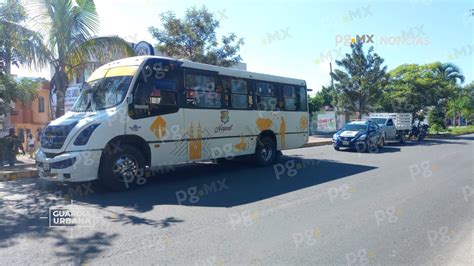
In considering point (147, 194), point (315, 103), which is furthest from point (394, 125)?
point (147, 194)

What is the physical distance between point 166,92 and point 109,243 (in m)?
4.84

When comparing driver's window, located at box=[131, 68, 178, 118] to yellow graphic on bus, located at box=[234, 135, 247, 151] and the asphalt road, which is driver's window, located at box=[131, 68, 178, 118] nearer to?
the asphalt road

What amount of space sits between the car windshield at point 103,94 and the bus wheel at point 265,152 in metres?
5.09

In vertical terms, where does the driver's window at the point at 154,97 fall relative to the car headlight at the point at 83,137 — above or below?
above

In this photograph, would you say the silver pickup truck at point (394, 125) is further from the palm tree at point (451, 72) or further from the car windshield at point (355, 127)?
the palm tree at point (451, 72)

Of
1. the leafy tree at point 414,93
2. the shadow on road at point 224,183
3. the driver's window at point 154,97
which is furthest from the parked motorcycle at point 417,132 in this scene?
the driver's window at point 154,97

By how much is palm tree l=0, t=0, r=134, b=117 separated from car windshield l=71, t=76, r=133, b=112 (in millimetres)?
4404

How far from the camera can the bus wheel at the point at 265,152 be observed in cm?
1235

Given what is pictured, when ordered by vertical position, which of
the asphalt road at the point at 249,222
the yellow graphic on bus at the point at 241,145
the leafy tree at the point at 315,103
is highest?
the leafy tree at the point at 315,103

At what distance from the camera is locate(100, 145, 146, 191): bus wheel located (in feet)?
26.1

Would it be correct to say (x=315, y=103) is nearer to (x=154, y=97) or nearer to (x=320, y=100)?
(x=320, y=100)

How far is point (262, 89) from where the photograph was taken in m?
12.3

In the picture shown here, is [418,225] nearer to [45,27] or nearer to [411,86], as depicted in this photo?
[45,27]

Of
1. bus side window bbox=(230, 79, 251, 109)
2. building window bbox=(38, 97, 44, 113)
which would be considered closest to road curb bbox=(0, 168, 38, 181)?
bus side window bbox=(230, 79, 251, 109)
